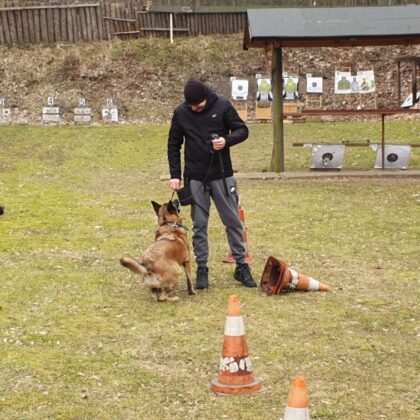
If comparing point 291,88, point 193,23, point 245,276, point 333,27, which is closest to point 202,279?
point 245,276

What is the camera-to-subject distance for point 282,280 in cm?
862

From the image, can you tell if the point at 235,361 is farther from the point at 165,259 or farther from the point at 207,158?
the point at 207,158

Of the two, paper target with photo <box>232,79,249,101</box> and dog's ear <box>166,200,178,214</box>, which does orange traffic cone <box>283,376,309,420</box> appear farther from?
paper target with photo <box>232,79,249,101</box>

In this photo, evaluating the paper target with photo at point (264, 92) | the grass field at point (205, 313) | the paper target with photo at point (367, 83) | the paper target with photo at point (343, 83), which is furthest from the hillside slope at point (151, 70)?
the grass field at point (205, 313)

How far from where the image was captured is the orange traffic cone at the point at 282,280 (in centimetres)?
862

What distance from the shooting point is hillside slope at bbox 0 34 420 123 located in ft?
101

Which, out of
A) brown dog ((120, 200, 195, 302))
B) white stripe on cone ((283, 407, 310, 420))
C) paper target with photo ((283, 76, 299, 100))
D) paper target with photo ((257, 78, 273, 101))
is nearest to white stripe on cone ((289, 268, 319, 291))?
brown dog ((120, 200, 195, 302))

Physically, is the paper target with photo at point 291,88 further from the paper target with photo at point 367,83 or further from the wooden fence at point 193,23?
the wooden fence at point 193,23

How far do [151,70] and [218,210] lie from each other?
24.2 metres

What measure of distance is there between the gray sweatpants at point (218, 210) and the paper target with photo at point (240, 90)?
22.3m

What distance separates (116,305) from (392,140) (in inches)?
629

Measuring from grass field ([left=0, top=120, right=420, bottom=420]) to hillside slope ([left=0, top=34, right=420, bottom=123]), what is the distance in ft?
48.4

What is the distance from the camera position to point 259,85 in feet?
101

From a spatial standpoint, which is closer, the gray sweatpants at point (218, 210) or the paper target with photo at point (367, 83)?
the gray sweatpants at point (218, 210)
